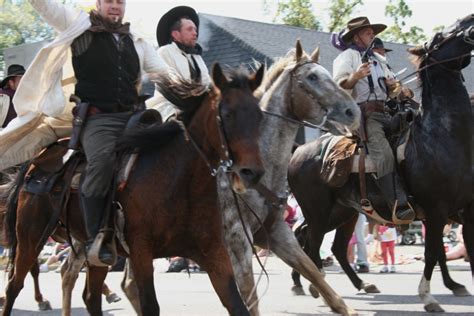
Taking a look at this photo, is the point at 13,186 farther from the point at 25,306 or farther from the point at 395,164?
the point at 395,164

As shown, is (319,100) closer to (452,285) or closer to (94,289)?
(94,289)

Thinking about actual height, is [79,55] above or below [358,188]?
above

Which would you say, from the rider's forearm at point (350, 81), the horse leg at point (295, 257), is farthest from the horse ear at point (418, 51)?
the horse leg at point (295, 257)

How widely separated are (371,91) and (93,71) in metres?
4.46

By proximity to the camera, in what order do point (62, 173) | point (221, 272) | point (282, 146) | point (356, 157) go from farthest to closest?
1. point (356, 157)
2. point (282, 146)
3. point (62, 173)
4. point (221, 272)

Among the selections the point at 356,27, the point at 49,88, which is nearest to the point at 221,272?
the point at 49,88

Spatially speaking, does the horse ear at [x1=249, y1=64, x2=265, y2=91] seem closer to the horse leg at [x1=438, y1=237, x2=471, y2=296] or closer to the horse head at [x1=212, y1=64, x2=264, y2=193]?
the horse head at [x1=212, y1=64, x2=264, y2=193]

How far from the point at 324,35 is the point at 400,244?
10915 mm

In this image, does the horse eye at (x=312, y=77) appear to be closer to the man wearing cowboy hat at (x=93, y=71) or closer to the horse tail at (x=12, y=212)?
the man wearing cowboy hat at (x=93, y=71)

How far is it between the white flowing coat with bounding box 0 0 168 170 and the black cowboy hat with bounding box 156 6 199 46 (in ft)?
5.63

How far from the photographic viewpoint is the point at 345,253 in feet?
43.0

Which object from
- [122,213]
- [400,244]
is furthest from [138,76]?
[400,244]

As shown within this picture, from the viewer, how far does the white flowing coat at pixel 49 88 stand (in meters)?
8.17

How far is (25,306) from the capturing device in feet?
41.2
